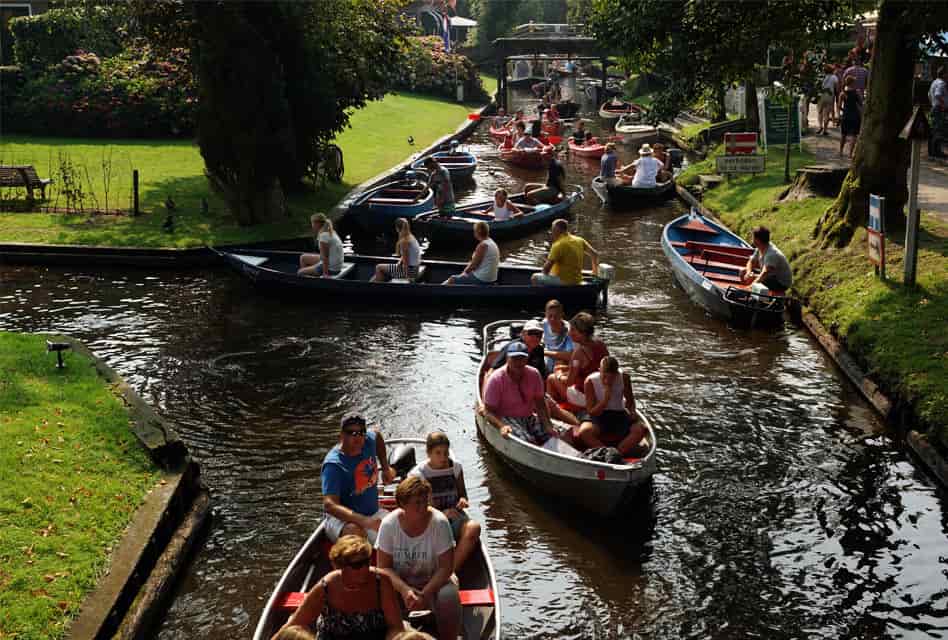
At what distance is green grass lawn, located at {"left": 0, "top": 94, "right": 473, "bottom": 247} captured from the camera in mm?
24094

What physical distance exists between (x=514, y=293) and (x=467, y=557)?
10.9 m

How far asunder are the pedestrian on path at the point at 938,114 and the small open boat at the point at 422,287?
1372 centimetres

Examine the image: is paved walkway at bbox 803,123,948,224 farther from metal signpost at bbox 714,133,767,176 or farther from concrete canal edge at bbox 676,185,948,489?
concrete canal edge at bbox 676,185,948,489

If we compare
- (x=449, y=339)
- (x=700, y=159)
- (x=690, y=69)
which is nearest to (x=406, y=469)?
(x=449, y=339)

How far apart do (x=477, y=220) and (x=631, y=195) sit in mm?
6394

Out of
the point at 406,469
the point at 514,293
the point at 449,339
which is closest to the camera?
the point at 406,469

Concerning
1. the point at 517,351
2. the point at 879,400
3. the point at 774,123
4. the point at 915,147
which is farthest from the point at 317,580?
the point at 774,123

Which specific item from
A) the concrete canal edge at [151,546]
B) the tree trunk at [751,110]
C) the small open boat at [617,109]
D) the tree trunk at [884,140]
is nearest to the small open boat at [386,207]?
the tree trunk at [884,140]

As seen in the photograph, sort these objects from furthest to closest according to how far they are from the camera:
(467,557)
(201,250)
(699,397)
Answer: (201,250), (699,397), (467,557)

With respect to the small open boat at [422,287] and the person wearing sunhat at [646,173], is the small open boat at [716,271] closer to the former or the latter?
the small open boat at [422,287]

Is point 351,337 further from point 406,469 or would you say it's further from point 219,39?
point 219,39

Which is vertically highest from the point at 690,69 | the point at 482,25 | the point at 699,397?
the point at 482,25

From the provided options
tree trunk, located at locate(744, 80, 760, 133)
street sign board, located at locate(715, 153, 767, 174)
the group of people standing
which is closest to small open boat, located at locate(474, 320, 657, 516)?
the group of people standing

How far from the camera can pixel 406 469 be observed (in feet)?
37.4
